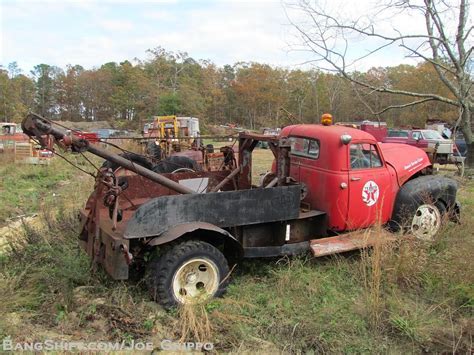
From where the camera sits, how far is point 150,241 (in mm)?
4559

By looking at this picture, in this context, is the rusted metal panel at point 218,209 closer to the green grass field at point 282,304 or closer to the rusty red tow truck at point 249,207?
the rusty red tow truck at point 249,207

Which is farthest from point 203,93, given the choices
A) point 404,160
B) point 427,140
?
point 404,160

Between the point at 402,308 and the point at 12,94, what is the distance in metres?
55.5

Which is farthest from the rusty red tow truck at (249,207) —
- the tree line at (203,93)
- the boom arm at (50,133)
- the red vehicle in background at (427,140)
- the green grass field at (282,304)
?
the tree line at (203,93)

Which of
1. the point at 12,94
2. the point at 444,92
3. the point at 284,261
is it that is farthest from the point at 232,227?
the point at 12,94

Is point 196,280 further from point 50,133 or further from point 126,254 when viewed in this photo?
point 50,133

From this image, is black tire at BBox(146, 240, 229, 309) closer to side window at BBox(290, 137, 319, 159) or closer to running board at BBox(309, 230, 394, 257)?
running board at BBox(309, 230, 394, 257)

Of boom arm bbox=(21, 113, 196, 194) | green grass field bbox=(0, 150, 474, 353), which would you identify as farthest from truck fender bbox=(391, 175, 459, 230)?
boom arm bbox=(21, 113, 196, 194)

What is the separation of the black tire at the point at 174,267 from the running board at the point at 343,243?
1310 mm

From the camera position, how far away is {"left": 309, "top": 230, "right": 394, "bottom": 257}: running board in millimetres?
5340

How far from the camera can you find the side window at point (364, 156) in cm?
580

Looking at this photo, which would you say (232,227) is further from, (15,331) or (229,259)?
(15,331)

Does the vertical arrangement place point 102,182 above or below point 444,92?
below

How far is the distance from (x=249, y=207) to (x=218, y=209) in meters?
0.38
